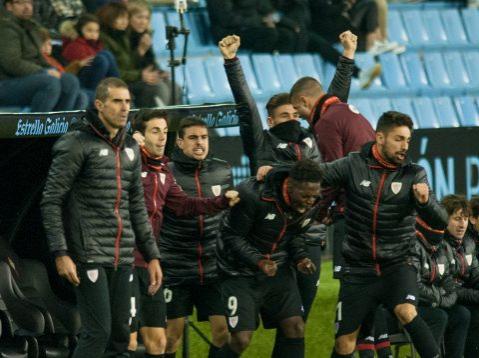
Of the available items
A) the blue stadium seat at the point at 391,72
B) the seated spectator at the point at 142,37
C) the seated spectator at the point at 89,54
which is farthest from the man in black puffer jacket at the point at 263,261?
the blue stadium seat at the point at 391,72

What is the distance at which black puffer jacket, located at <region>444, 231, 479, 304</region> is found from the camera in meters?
9.69

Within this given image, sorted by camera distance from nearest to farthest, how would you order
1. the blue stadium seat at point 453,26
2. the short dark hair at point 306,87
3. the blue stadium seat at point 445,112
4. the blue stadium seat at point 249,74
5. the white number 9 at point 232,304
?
the white number 9 at point 232,304
the short dark hair at point 306,87
the blue stadium seat at point 249,74
the blue stadium seat at point 445,112
the blue stadium seat at point 453,26

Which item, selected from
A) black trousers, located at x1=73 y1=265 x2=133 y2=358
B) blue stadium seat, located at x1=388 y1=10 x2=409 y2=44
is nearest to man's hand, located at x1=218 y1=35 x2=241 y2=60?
black trousers, located at x1=73 y1=265 x2=133 y2=358

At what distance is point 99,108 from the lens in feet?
24.1

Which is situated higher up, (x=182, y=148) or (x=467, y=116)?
(x=182, y=148)

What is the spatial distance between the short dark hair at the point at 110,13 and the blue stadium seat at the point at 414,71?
19.6ft

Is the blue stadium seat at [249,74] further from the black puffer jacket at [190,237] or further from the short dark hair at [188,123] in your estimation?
the short dark hair at [188,123]

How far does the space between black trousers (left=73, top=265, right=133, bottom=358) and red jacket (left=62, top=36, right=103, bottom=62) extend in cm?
434

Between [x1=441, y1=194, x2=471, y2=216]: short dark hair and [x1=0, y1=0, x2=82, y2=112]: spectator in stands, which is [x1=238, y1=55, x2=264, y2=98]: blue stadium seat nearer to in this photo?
[x1=0, y1=0, x2=82, y2=112]: spectator in stands

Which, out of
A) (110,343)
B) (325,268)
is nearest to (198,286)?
(110,343)

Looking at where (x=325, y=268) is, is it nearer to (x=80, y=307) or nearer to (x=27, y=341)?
(x=27, y=341)

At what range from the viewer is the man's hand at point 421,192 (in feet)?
25.7

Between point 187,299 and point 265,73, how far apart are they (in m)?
6.86

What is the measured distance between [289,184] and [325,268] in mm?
4535
